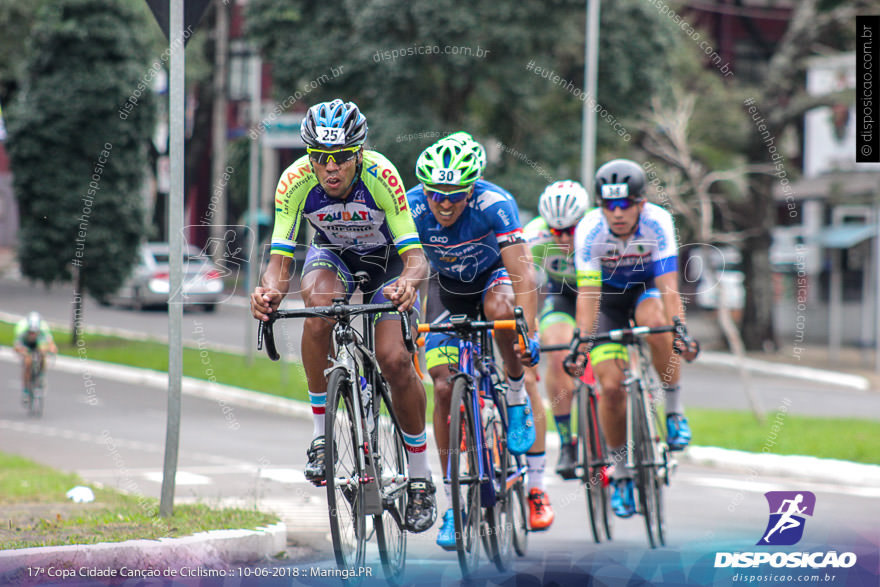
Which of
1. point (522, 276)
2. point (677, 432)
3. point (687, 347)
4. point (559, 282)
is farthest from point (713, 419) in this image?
point (522, 276)

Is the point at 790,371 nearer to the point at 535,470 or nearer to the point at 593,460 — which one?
the point at 593,460

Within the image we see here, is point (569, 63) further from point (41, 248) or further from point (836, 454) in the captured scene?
point (836, 454)

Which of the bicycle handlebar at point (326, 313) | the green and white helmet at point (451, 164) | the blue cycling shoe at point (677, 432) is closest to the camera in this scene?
the bicycle handlebar at point (326, 313)

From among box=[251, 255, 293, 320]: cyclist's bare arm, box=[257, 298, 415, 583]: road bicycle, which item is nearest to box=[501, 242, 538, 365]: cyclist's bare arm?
box=[257, 298, 415, 583]: road bicycle

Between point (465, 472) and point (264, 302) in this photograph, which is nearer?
point (264, 302)

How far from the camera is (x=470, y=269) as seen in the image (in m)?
7.20

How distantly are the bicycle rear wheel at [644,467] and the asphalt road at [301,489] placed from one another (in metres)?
0.22

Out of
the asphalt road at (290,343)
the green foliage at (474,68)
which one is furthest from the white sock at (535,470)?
the green foliage at (474,68)

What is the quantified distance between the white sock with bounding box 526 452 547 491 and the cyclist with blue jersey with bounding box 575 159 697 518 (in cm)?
53

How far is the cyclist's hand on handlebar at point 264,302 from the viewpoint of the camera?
568 centimetres

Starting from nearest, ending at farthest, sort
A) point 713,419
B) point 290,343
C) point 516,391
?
point 516,391, point 713,419, point 290,343

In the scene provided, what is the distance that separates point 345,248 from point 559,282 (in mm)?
2997

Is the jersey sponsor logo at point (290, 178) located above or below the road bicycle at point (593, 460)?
above

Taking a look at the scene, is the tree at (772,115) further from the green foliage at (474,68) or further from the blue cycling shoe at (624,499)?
the blue cycling shoe at (624,499)
